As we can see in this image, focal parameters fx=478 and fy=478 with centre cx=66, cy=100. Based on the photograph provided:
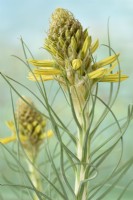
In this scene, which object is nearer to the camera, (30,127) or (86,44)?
(86,44)

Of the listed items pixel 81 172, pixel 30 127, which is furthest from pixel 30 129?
pixel 81 172

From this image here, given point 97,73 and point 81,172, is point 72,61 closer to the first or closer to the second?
point 97,73

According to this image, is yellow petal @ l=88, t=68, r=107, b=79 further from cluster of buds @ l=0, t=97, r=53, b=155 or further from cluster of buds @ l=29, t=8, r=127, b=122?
cluster of buds @ l=0, t=97, r=53, b=155

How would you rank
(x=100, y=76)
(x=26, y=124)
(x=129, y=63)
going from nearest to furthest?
1. (x=100, y=76)
2. (x=26, y=124)
3. (x=129, y=63)

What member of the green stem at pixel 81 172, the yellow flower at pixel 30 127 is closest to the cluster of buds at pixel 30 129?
the yellow flower at pixel 30 127

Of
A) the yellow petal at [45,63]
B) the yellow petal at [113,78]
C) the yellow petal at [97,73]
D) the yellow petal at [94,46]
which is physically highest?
the yellow petal at [94,46]

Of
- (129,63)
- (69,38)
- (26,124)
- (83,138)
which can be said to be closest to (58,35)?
(69,38)

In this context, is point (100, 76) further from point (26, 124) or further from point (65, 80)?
point (26, 124)

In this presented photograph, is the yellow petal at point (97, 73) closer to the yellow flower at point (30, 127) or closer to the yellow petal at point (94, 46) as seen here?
the yellow petal at point (94, 46)
